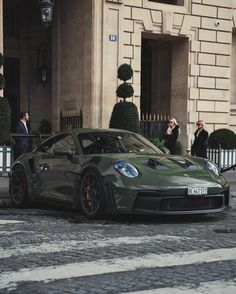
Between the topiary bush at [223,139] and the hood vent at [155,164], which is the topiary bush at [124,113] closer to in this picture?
the topiary bush at [223,139]

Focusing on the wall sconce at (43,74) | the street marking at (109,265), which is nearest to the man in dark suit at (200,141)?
the street marking at (109,265)

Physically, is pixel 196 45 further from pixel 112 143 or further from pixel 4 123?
pixel 112 143

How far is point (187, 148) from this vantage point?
73.0ft

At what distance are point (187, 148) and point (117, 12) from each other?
5.55 metres

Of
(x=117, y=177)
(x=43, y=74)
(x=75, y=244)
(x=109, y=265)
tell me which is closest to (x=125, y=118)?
(x=43, y=74)

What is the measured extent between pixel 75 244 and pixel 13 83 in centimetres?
1886

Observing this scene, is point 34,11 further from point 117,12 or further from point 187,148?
point 187,148

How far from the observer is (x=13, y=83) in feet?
81.6

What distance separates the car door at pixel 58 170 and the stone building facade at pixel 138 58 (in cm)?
999

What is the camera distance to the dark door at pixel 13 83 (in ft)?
81.1

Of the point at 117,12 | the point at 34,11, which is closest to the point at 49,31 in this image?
the point at 34,11

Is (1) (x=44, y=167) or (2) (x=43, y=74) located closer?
(1) (x=44, y=167)

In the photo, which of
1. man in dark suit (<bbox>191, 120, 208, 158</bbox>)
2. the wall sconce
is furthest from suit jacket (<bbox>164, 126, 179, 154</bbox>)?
the wall sconce

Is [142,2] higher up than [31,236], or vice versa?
[142,2]
